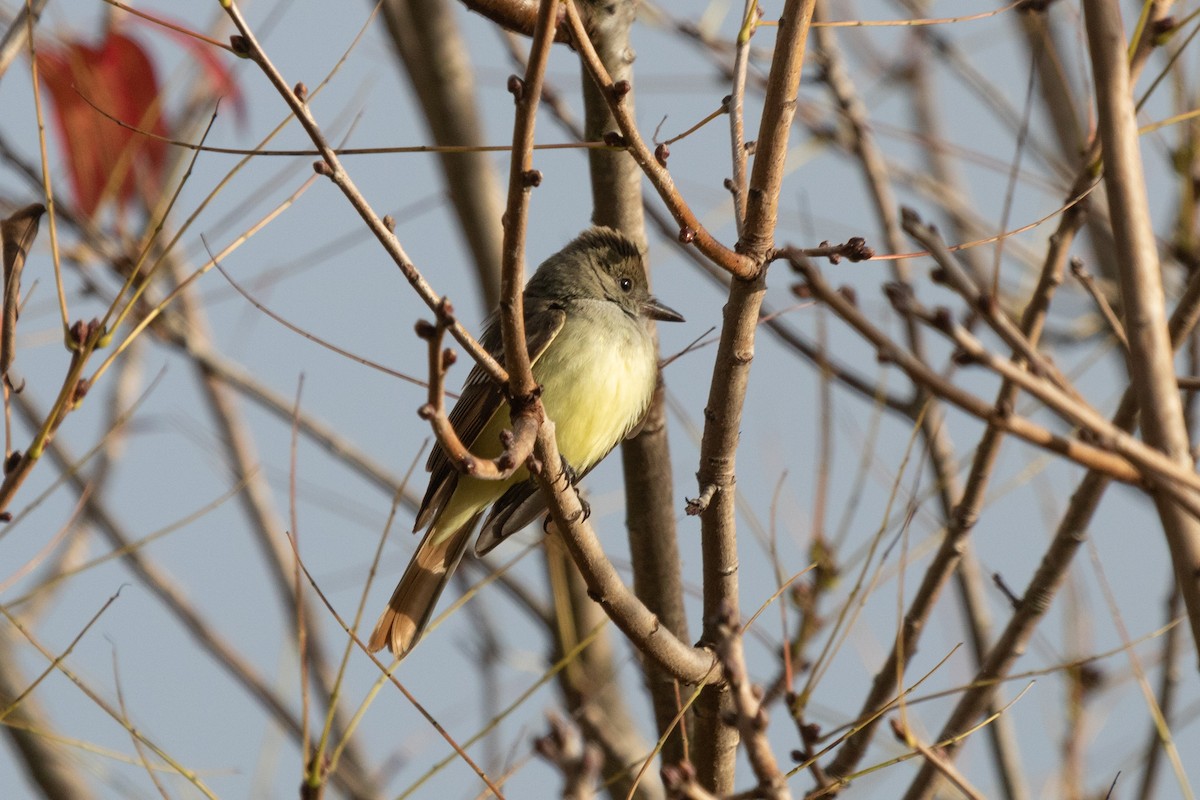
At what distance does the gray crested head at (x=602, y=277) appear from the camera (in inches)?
195

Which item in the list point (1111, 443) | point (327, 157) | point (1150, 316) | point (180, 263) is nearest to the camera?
point (1111, 443)

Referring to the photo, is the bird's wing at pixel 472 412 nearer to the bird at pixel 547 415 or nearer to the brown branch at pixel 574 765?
the bird at pixel 547 415

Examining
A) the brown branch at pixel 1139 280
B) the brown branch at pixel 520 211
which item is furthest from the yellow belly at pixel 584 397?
the brown branch at pixel 1139 280

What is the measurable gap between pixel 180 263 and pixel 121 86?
1295mm

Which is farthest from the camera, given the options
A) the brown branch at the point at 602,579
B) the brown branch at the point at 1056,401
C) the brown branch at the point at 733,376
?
the brown branch at the point at 602,579

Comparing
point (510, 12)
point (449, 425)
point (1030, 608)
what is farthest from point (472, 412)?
point (449, 425)

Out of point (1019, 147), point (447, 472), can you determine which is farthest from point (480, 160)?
point (1019, 147)

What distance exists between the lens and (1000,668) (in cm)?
385

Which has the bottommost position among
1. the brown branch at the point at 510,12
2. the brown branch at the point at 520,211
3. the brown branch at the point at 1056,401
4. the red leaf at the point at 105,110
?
the brown branch at the point at 1056,401

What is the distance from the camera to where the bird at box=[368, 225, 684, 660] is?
443cm

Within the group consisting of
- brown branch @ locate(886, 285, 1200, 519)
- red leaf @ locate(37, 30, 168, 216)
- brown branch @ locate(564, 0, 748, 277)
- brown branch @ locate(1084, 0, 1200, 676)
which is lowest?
brown branch @ locate(886, 285, 1200, 519)

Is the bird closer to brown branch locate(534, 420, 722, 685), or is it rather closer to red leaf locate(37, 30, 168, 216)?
brown branch locate(534, 420, 722, 685)

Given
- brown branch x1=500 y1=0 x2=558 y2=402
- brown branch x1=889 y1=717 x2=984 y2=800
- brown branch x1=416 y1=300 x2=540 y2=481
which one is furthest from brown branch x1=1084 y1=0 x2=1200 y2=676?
brown branch x1=416 y1=300 x2=540 y2=481

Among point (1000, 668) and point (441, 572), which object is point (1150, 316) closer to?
point (1000, 668)
